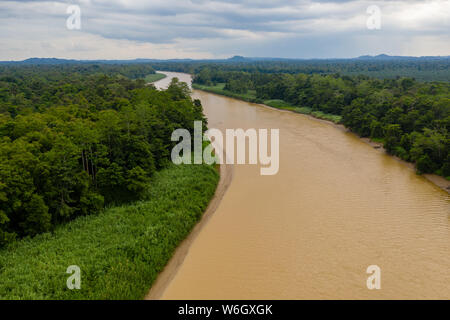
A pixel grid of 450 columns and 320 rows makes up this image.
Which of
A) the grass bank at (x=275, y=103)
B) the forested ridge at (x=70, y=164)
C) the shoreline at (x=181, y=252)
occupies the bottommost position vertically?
the shoreline at (x=181, y=252)

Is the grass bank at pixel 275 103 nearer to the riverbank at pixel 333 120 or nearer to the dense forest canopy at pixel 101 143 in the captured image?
the riverbank at pixel 333 120

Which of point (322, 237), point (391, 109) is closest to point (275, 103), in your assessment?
point (391, 109)

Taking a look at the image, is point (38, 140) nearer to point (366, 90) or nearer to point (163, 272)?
point (163, 272)

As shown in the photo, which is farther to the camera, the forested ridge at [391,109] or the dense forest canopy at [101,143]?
the forested ridge at [391,109]

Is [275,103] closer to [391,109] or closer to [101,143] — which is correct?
[391,109]

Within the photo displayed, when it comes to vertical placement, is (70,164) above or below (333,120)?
below

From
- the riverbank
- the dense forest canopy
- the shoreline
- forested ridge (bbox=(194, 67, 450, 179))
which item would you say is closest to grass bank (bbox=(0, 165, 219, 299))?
the shoreline

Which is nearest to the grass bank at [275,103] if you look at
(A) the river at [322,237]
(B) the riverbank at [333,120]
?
(B) the riverbank at [333,120]
